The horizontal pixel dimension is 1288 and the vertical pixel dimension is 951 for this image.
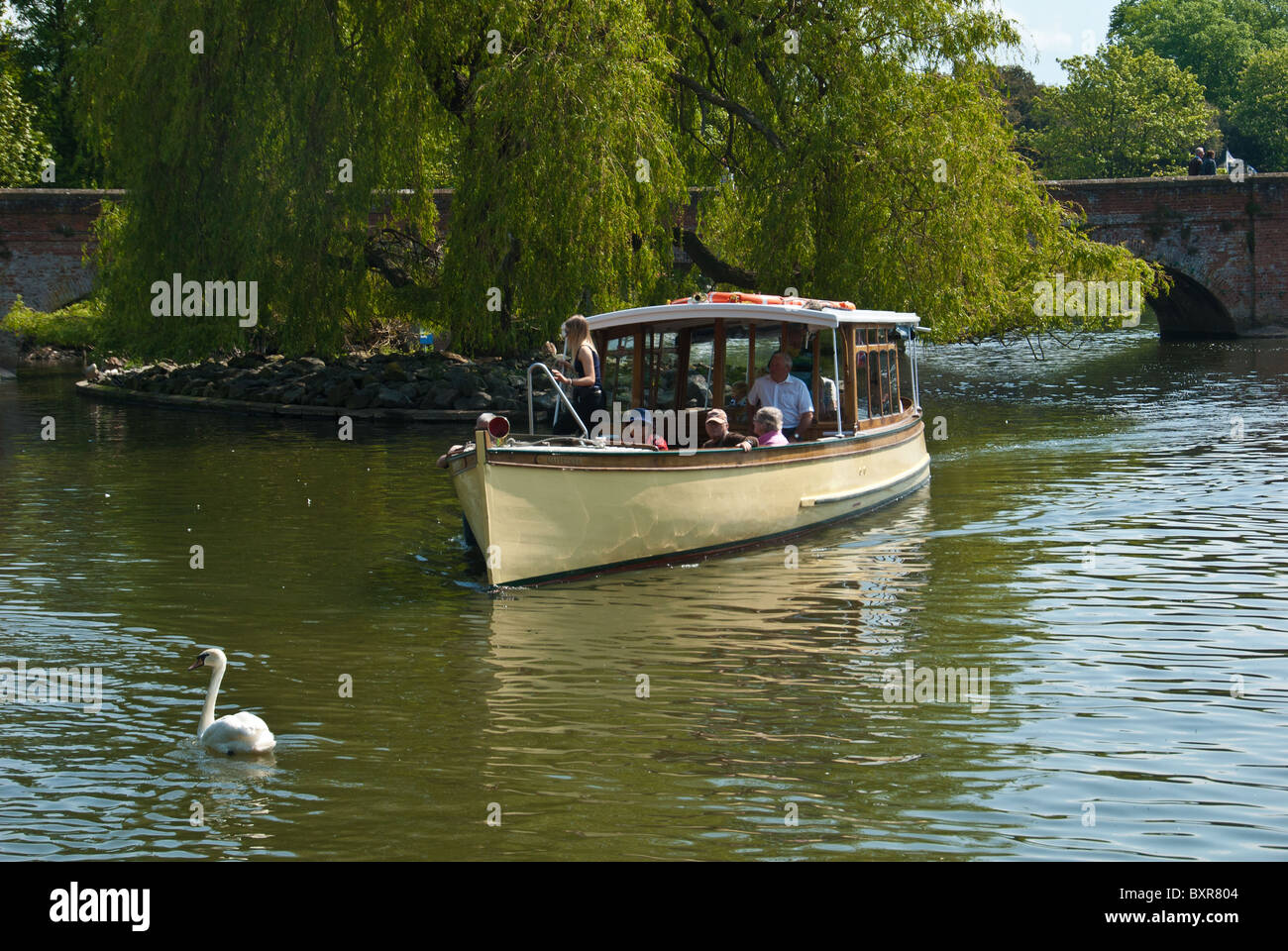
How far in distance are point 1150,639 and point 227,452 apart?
15.1 meters

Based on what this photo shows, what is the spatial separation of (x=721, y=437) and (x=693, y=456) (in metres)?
1.20

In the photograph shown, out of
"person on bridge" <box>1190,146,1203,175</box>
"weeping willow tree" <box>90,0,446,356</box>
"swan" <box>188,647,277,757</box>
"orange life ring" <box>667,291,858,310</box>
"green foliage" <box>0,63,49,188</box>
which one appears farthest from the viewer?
"green foliage" <box>0,63,49,188</box>

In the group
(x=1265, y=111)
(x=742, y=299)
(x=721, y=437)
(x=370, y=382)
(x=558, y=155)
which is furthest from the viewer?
(x=1265, y=111)

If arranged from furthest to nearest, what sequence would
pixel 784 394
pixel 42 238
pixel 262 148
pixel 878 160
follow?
1. pixel 42 238
2. pixel 262 148
3. pixel 878 160
4. pixel 784 394

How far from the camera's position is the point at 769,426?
14.5 metres

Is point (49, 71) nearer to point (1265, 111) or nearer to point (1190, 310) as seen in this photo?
point (1190, 310)

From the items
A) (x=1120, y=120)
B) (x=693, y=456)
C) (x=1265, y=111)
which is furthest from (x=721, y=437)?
(x=1265, y=111)

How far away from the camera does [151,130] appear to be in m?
25.5

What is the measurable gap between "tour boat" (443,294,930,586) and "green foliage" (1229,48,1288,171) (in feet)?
185

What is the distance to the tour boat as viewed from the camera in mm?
12289

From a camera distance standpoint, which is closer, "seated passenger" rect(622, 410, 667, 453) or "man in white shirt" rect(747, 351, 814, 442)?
"seated passenger" rect(622, 410, 667, 453)

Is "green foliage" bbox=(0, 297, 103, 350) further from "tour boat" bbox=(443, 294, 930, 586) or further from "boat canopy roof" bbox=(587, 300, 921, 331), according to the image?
"boat canopy roof" bbox=(587, 300, 921, 331)

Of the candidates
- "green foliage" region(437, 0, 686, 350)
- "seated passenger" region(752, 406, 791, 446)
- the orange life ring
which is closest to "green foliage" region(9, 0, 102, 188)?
"green foliage" region(437, 0, 686, 350)

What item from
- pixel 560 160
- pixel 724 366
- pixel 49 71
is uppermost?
pixel 49 71
